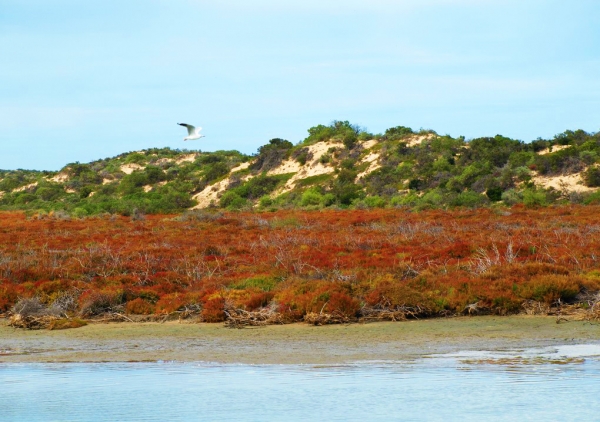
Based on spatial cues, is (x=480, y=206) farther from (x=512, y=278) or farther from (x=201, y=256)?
(x=512, y=278)

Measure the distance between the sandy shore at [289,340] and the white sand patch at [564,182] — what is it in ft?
123

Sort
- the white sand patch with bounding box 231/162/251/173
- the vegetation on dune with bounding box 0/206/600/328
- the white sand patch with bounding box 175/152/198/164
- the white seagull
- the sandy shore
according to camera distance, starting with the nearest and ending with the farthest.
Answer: the sandy shore
the vegetation on dune with bounding box 0/206/600/328
the white seagull
the white sand patch with bounding box 231/162/251/173
the white sand patch with bounding box 175/152/198/164

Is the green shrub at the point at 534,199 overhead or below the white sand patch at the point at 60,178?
below

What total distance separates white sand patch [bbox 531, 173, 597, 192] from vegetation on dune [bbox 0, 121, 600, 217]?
4.6 inches

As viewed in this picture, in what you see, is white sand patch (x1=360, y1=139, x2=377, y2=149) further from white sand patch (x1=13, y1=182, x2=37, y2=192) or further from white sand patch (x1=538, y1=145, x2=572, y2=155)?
white sand patch (x1=13, y1=182, x2=37, y2=192)

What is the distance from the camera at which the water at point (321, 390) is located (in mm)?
9086

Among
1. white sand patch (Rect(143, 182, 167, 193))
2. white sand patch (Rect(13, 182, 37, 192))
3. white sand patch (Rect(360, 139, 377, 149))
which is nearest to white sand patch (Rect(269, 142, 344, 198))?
white sand patch (Rect(360, 139, 377, 149))

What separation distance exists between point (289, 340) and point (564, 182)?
4140 cm

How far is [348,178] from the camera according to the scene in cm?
6662

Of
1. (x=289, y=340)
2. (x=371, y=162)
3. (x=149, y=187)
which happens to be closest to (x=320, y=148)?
(x=371, y=162)

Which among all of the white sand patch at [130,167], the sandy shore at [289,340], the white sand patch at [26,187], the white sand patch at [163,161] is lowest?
the sandy shore at [289,340]

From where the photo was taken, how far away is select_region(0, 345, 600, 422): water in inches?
358

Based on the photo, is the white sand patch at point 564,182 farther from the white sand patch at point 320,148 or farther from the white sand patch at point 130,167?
the white sand patch at point 130,167

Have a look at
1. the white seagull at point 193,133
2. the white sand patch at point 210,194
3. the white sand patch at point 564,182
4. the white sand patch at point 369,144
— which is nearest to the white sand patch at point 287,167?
the white sand patch at point 210,194
